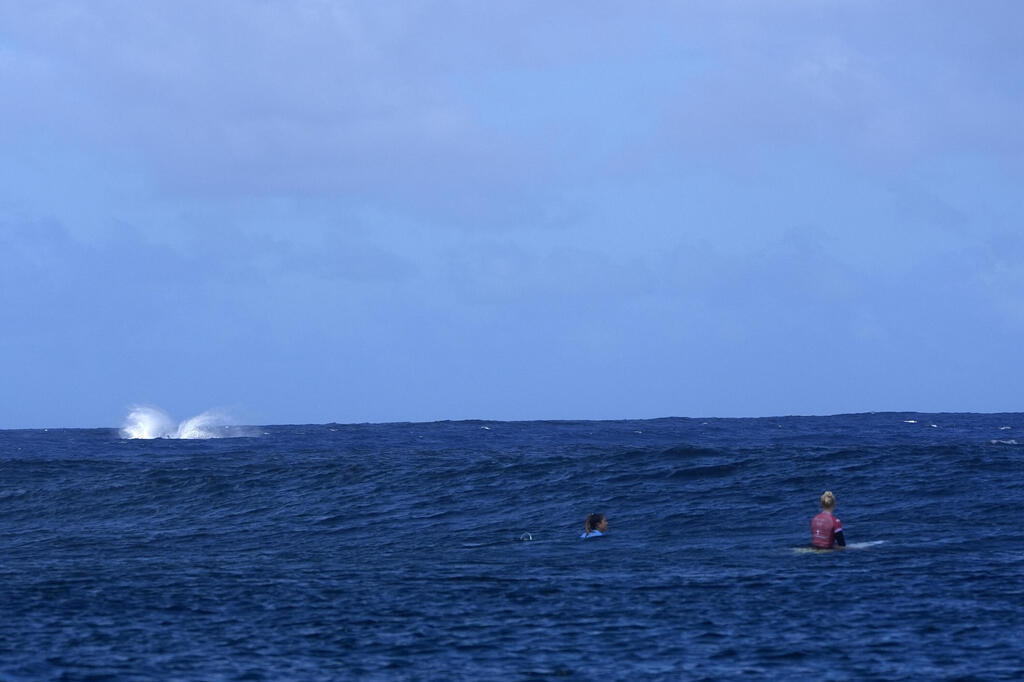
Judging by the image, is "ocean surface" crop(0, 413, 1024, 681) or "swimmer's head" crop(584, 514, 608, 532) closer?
"ocean surface" crop(0, 413, 1024, 681)

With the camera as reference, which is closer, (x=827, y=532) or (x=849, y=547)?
(x=827, y=532)

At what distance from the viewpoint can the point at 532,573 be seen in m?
21.9

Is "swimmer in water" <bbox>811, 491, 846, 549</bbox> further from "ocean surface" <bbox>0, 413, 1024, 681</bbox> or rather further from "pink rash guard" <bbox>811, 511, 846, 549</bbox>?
"ocean surface" <bbox>0, 413, 1024, 681</bbox>

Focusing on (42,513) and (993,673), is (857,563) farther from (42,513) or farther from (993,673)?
(42,513)

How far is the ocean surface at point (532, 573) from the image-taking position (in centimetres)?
1504

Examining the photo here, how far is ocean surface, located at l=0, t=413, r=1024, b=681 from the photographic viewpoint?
15039mm

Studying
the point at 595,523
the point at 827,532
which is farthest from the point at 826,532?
the point at 595,523

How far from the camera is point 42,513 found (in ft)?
132

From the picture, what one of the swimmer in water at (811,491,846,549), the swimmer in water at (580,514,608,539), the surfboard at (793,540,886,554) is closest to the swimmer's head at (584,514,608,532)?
the swimmer in water at (580,514,608,539)

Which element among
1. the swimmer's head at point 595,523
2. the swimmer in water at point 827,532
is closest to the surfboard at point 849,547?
the swimmer in water at point 827,532

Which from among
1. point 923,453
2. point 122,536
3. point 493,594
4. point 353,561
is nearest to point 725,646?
point 493,594

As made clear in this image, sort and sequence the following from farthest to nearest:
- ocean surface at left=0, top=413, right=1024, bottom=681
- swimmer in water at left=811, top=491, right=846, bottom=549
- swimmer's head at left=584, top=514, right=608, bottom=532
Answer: swimmer's head at left=584, top=514, right=608, bottom=532 < swimmer in water at left=811, top=491, right=846, bottom=549 < ocean surface at left=0, top=413, right=1024, bottom=681

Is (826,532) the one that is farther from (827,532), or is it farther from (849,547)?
(849,547)

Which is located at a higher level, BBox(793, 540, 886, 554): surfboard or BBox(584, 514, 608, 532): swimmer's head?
BBox(584, 514, 608, 532): swimmer's head
